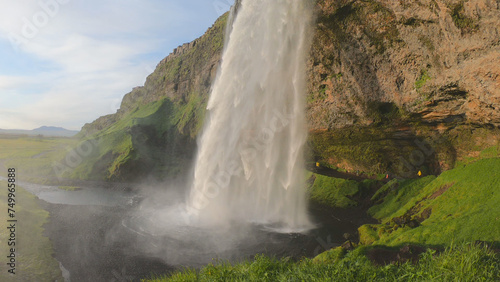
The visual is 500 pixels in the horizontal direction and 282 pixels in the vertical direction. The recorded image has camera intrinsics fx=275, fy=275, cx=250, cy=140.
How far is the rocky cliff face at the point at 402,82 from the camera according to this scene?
18.5m

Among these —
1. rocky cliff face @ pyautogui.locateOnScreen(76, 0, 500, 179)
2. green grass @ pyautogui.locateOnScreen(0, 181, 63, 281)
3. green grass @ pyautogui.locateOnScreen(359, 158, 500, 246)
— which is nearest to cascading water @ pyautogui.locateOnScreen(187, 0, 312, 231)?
rocky cliff face @ pyautogui.locateOnScreen(76, 0, 500, 179)

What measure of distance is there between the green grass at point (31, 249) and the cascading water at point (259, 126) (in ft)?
40.6

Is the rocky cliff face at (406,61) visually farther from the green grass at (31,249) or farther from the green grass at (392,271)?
the green grass at (31,249)

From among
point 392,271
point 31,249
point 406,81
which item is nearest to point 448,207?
point 406,81

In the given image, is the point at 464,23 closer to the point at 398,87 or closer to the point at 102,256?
the point at 398,87

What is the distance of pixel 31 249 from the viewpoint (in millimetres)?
20047

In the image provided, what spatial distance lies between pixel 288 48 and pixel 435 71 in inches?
547

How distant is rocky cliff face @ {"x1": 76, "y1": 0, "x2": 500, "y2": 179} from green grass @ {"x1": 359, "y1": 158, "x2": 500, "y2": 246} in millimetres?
3731

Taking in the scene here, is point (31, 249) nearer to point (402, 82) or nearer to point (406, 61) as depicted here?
point (402, 82)

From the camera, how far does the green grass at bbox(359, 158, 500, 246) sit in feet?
44.9

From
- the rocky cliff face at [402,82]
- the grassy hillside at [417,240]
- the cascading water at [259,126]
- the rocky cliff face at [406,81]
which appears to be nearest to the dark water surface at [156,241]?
the grassy hillside at [417,240]

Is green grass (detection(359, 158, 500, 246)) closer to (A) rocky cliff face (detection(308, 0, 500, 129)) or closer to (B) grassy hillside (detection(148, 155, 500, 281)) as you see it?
(B) grassy hillside (detection(148, 155, 500, 281))

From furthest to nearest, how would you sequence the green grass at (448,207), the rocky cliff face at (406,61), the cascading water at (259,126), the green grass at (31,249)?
the cascading water at (259,126) < the rocky cliff face at (406,61) < the green grass at (31,249) < the green grass at (448,207)

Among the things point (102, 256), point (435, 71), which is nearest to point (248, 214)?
point (102, 256)
